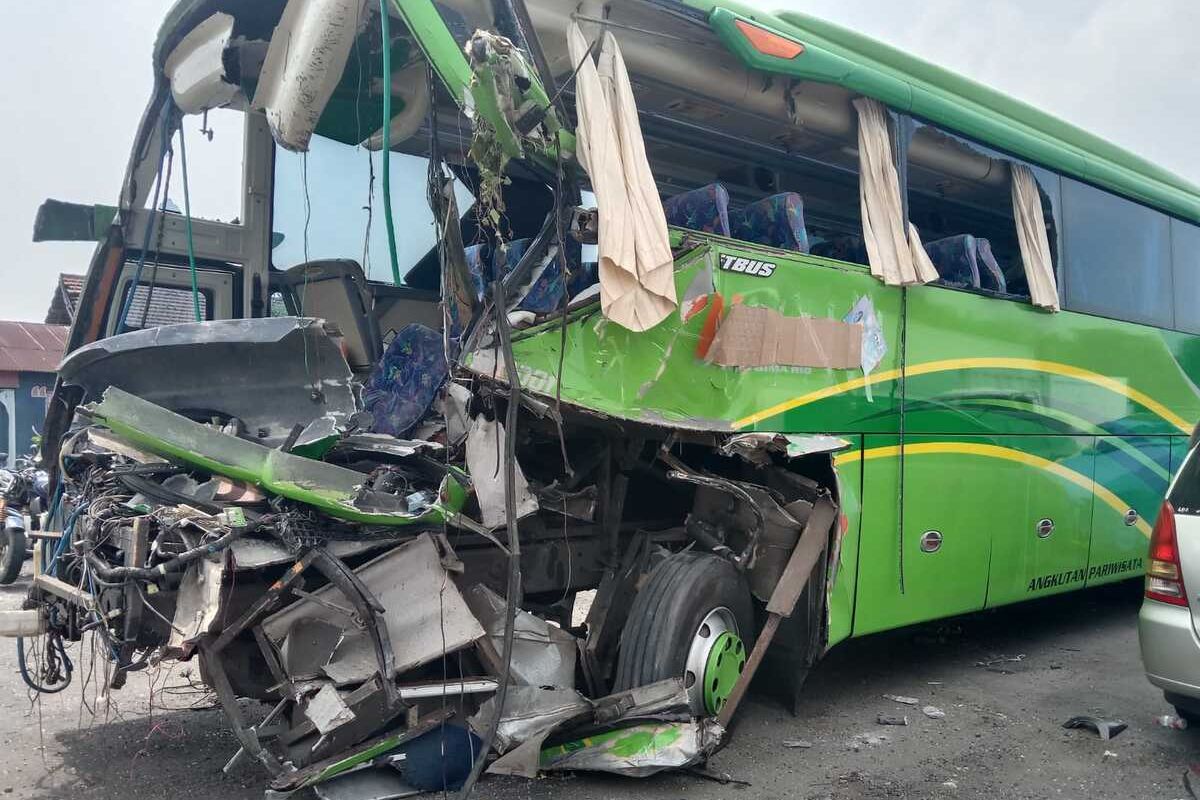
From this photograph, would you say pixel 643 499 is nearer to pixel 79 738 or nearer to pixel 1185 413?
pixel 79 738

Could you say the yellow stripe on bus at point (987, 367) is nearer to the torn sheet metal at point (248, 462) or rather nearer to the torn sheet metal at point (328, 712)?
the torn sheet metal at point (248, 462)

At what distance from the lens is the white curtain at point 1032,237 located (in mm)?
6098

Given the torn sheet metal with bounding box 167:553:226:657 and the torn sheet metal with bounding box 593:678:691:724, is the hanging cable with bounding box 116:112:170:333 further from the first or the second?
the torn sheet metal with bounding box 593:678:691:724

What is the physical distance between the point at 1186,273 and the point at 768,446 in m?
5.25

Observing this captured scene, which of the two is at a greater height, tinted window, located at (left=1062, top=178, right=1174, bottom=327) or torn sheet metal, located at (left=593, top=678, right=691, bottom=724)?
tinted window, located at (left=1062, top=178, right=1174, bottom=327)

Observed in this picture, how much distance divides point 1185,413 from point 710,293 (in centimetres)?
548

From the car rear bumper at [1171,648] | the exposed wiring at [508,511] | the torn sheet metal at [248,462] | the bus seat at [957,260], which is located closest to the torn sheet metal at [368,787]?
the exposed wiring at [508,511]

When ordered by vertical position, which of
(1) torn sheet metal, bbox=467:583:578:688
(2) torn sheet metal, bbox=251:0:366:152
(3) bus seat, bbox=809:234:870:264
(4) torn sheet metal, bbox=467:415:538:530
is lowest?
(1) torn sheet metal, bbox=467:583:578:688

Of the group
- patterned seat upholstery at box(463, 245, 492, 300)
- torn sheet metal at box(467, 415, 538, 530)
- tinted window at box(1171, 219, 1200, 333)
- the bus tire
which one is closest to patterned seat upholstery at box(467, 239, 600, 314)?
patterned seat upholstery at box(463, 245, 492, 300)

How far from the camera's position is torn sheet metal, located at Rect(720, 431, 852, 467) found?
436 centimetres

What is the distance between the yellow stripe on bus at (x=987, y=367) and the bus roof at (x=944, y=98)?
4.55 feet

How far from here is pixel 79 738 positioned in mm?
4492

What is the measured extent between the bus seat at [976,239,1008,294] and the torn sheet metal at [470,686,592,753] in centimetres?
376

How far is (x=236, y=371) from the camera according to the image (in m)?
4.09
